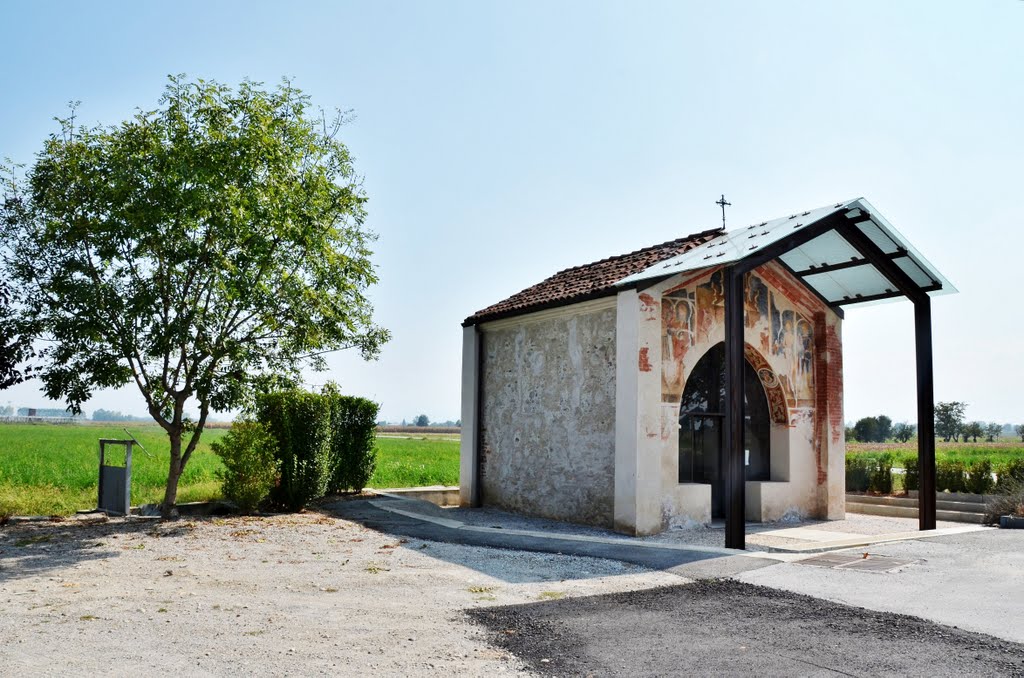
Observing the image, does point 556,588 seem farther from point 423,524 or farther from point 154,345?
point 154,345

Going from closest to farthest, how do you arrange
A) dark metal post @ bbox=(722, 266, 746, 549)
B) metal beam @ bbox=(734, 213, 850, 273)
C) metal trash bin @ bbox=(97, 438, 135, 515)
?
dark metal post @ bbox=(722, 266, 746, 549), metal beam @ bbox=(734, 213, 850, 273), metal trash bin @ bbox=(97, 438, 135, 515)

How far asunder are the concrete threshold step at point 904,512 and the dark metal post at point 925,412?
88.6 inches

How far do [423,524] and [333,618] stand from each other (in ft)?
20.5

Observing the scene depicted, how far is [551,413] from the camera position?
14.2 m

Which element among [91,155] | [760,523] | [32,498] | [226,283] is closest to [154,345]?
[226,283]

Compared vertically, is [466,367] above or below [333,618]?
above

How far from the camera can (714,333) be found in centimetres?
1329

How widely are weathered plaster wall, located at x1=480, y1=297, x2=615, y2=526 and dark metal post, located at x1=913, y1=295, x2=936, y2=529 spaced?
5334mm

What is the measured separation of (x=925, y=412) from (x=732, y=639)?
29.1ft

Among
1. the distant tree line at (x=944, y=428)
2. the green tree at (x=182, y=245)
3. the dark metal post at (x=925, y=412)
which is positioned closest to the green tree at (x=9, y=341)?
the green tree at (x=182, y=245)

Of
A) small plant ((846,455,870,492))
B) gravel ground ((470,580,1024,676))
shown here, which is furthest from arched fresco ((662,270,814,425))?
gravel ground ((470,580,1024,676))

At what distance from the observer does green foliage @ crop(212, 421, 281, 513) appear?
45.1 ft

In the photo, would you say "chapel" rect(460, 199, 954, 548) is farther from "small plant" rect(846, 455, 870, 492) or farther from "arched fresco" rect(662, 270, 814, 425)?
"small plant" rect(846, 455, 870, 492)

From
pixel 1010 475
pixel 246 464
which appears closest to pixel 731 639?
pixel 246 464
